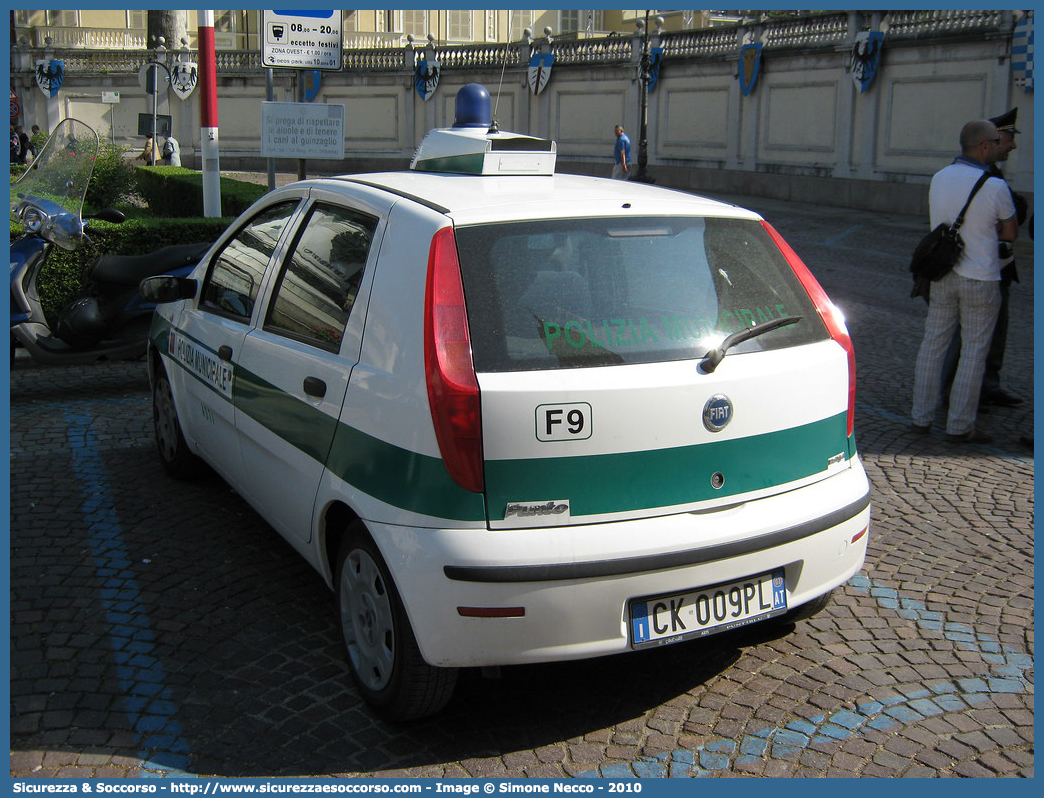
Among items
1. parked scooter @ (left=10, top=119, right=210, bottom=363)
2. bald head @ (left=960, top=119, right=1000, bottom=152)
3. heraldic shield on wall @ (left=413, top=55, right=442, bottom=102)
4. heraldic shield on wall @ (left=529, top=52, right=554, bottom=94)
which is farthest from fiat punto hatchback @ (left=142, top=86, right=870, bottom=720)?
heraldic shield on wall @ (left=413, top=55, right=442, bottom=102)

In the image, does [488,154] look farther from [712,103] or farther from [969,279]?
[712,103]

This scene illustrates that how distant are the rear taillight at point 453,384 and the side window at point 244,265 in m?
1.52

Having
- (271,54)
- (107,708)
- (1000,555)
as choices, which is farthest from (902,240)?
(107,708)

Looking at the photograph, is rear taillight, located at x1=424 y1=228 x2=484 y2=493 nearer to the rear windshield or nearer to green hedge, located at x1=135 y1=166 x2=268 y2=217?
the rear windshield

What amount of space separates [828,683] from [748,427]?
1.04 m

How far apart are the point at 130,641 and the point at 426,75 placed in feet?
117

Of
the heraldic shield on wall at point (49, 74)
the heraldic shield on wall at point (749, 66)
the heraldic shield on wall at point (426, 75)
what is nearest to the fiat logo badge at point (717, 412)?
the heraldic shield on wall at point (749, 66)

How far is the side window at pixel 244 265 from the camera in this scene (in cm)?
464

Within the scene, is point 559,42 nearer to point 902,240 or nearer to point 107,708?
point 902,240

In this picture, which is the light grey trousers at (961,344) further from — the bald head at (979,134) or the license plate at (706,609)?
the license plate at (706,609)

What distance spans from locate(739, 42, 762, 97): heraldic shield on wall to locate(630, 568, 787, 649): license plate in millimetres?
26357

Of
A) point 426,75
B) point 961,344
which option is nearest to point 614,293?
point 961,344

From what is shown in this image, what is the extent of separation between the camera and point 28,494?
5.81 meters

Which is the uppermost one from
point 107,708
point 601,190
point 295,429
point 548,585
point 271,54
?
point 271,54
